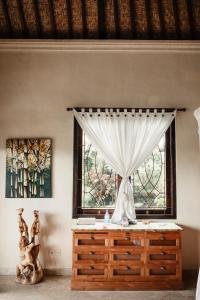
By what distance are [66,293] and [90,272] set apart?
1.19 ft

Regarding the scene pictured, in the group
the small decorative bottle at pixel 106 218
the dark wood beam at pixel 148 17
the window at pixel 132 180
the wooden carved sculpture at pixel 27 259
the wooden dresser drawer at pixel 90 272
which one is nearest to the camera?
the wooden dresser drawer at pixel 90 272

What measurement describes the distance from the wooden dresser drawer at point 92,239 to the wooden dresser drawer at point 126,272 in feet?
1.02

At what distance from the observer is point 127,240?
12.8 feet

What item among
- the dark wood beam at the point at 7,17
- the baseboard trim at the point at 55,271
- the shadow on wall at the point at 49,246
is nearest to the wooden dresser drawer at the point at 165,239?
the baseboard trim at the point at 55,271

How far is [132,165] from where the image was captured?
14.6 feet

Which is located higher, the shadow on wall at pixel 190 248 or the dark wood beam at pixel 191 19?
the dark wood beam at pixel 191 19

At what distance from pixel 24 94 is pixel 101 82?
1.12m

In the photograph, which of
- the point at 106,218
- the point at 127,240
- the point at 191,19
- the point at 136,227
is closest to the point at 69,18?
the point at 191,19

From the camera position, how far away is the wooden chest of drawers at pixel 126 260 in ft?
12.6

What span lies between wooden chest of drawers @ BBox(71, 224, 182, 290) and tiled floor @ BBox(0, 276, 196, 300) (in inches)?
3.5

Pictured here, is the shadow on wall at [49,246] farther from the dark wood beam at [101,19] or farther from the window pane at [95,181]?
the dark wood beam at [101,19]

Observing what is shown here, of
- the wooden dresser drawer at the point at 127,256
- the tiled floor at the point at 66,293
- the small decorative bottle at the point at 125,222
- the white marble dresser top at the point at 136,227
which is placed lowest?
the tiled floor at the point at 66,293

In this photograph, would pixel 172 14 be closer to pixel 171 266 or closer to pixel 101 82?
pixel 101 82

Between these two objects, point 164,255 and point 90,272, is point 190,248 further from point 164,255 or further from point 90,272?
point 90,272
